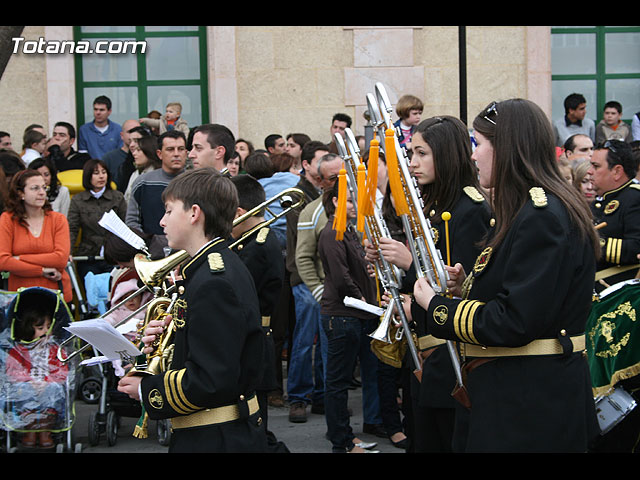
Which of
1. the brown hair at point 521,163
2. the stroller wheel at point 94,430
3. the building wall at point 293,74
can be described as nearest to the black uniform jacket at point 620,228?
the brown hair at point 521,163

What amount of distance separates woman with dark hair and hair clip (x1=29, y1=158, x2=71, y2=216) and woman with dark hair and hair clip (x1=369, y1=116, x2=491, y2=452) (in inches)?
203

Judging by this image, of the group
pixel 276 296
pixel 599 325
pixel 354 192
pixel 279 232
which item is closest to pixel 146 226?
pixel 279 232

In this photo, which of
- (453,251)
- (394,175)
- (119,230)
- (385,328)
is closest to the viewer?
(394,175)

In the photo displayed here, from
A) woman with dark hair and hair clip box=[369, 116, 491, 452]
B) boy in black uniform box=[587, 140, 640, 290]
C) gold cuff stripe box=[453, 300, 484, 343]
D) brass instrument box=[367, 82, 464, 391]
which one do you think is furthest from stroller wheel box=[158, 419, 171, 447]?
gold cuff stripe box=[453, 300, 484, 343]

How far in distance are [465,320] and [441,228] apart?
103 cm

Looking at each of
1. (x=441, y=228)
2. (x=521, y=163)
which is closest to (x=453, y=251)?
(x=441, y=228)

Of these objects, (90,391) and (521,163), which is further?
(90,391)

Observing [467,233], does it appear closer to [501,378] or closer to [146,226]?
[501,378]

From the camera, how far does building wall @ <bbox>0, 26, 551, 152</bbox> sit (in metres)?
11.7

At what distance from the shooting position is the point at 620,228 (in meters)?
6.14

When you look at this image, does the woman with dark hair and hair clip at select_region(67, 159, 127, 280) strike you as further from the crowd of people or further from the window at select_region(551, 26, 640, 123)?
the window at select_region(551, 26, 640, 123)

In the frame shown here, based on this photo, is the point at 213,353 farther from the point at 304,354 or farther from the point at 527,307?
the point at 304,354

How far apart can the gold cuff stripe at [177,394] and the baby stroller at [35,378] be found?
3215mm

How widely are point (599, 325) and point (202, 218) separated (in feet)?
10.7
